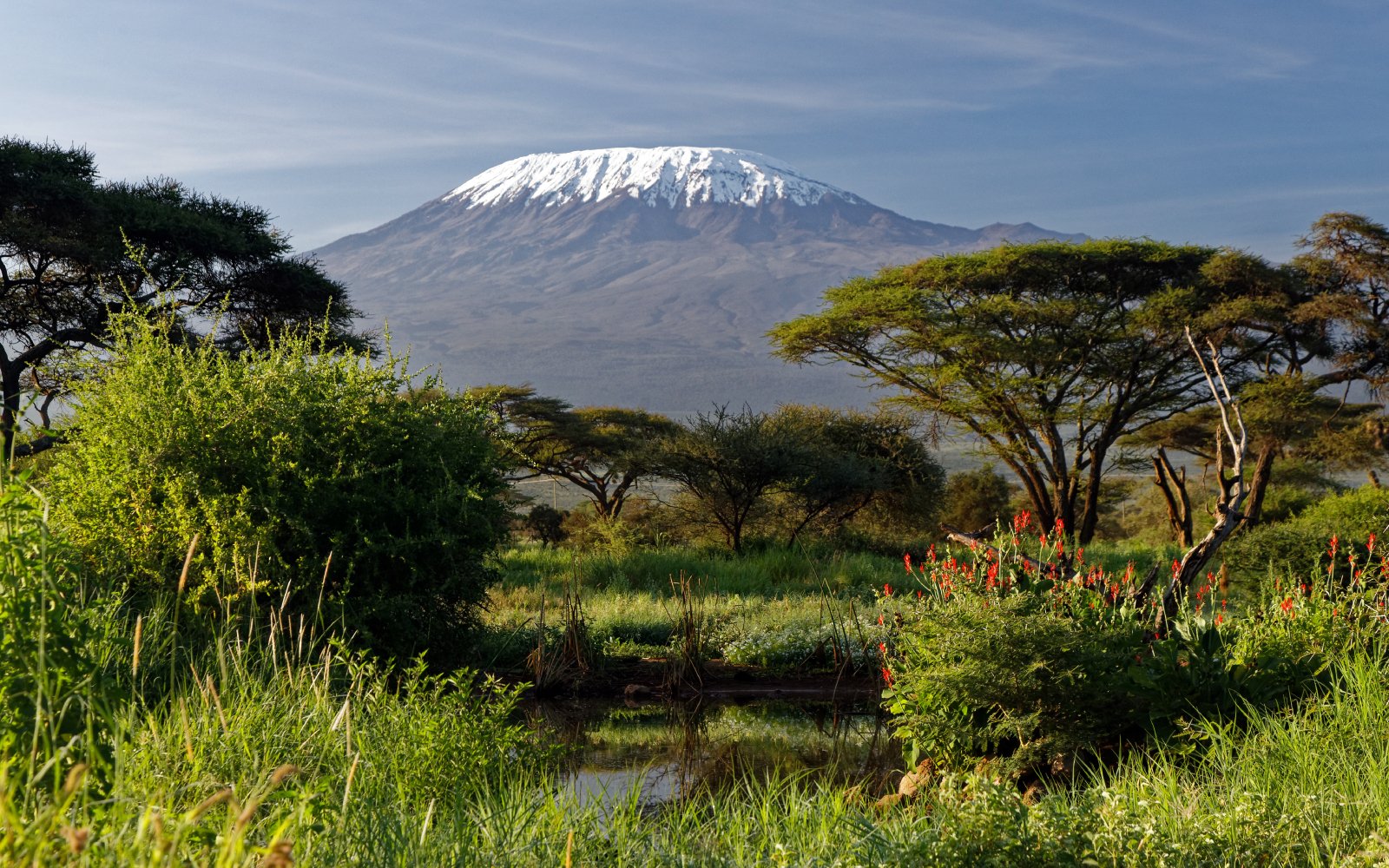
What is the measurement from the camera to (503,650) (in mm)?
8461

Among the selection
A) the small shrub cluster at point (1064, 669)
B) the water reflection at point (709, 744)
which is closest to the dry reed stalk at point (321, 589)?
the water reflection at point (709, 744)

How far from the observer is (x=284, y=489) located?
6750mm

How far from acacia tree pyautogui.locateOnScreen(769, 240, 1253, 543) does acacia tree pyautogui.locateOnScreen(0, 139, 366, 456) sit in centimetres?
1026

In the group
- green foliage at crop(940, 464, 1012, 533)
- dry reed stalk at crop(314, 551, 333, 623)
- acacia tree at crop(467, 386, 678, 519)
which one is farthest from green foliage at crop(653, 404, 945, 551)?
dry reed stalk at crop(314, 551, 333, 623)

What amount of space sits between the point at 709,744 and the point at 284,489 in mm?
2974

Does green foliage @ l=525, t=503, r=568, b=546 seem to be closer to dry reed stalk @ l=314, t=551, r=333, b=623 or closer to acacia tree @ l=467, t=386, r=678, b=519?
acacia tree @ l=467, t=386, r=678, b=519

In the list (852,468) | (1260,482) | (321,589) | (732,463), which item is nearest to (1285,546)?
(732,463)

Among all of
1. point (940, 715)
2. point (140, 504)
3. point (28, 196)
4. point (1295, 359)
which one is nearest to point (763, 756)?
point (940, 715)

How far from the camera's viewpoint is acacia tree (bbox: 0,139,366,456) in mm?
17469

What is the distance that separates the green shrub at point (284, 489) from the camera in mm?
6586

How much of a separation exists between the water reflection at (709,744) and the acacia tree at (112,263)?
37.3 feet

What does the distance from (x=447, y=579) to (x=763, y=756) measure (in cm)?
230

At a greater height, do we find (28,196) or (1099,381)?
(28,196)

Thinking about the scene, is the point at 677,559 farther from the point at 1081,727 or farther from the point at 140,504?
the point at 1081,727
